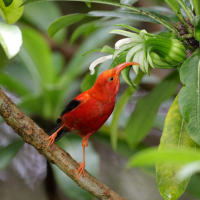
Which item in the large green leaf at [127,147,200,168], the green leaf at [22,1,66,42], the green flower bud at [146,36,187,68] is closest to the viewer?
the large green leaf at [127,147,200,168]

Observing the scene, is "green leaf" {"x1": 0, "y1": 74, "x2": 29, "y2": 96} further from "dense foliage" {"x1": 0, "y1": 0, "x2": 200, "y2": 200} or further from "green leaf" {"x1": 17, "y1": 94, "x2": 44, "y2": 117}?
"green leaf" {"x1": 17, "y1": 94, "x2": 44, "y2": 117}

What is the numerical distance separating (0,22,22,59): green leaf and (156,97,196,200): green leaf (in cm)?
70

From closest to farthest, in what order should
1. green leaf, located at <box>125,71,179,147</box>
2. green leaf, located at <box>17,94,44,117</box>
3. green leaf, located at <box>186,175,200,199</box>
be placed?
1. green leaf, located at <box>125,71,179,147</box>
2. green leaf, located at <box>17,94,44,117</box>
3. green leaf, located at <box>186,175,200,199</box>

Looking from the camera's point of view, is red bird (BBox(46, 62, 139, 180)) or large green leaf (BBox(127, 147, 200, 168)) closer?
large green leaf (BBox(127, 147, 200, 168))

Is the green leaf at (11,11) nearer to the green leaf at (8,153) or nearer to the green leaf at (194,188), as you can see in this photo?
the green leaf at (8,153)

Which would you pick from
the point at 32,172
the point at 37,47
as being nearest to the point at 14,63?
the point at 37,47

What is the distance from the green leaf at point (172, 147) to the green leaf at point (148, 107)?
0.63 meters

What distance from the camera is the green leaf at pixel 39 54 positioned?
2.24m

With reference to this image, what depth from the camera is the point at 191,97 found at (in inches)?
41.2

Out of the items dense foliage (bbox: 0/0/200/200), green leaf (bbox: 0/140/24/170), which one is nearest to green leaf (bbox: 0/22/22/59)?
dense foliage (bbox: 0/0/200/200)

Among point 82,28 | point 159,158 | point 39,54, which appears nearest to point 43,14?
point 39,54

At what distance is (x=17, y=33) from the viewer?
1.02 metres

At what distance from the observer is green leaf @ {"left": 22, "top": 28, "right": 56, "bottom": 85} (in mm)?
2236

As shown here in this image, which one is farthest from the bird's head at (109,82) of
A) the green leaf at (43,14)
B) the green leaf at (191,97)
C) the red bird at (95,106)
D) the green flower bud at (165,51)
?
the green leaf at (43,14)
